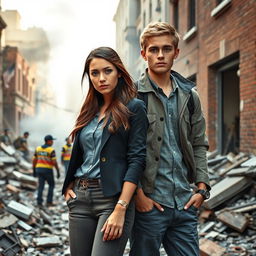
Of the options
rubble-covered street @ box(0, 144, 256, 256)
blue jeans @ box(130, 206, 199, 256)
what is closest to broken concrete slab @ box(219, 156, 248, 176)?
rubble-covered street @ box(0, 144, 256, 256)

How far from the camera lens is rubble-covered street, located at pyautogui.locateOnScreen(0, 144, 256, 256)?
5352 mm

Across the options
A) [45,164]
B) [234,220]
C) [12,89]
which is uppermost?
[12,89]

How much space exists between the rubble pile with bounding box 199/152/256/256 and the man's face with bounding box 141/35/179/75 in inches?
128

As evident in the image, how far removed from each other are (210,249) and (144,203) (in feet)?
9.95

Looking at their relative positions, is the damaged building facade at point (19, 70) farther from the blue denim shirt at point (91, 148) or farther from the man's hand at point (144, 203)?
the man's hand at point (144, 203)

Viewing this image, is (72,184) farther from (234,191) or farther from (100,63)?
(234,191)

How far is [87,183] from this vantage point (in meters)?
2.38

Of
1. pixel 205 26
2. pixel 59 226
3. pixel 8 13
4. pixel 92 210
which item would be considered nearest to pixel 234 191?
pixel 59 226

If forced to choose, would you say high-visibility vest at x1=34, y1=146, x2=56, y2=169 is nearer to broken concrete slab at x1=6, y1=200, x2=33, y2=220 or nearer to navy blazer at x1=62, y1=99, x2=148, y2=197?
broken concrete slab at x1=6, y1=200, x2=33, y2=220

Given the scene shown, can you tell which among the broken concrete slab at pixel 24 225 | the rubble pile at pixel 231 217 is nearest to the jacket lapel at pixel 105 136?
the rubble pile at pixel 231 217

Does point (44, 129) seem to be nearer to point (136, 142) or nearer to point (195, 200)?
point (195, 200)

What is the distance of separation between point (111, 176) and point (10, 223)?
15.9 ft

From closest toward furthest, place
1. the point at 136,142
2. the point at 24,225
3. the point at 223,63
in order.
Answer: the point at 136,142 < the point at 24,225 < the point at 223,63

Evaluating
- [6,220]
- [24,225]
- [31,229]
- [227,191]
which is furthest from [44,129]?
[227,191]
